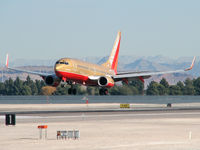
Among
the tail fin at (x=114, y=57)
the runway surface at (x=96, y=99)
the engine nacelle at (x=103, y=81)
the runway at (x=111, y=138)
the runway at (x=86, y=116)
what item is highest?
the tail fin at (x=114, y=57)

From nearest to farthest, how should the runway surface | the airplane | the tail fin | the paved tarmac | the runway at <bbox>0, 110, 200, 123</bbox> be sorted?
1. the paved tarmac
2. the runway at <bbox>0, 110, 200, 123</bbox>
3. the airplane
4. the tail fin
5. the runway surface

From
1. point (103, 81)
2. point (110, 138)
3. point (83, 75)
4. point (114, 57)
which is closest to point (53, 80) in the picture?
point (83, 75)

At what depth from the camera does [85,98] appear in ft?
485

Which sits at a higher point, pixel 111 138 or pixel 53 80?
pixel 53 80

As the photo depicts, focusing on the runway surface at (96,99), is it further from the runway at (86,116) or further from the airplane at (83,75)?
the runway at (86,116)

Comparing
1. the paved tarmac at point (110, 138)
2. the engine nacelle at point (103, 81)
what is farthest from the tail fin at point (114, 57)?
the paved tarmac at point (110, 138)

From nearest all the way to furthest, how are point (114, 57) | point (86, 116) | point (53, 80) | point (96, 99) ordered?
point (86, 116), point (53, 80), point (114, 57), point (96, 99)

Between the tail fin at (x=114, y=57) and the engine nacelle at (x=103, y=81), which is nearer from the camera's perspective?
the engine nacelle at (x=103, y=81)

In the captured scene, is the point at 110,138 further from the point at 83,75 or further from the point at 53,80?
the point at 53,80

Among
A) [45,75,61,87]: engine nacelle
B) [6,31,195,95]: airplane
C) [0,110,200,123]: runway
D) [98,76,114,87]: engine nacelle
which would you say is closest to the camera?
[0,110,200,123]: runway

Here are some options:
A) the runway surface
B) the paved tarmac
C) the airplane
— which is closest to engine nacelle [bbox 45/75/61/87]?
the airplane

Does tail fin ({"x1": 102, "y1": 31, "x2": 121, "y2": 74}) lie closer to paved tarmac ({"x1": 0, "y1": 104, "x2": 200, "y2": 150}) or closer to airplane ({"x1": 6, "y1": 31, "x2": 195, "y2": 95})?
airplane ({"x1": 6, "y1": 31, "x2": 195, "y2": 95})

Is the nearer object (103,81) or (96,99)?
(103,81)

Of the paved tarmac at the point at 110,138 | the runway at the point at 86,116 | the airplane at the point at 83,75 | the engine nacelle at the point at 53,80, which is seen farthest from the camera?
the engine nacelle at the point at 53,80
